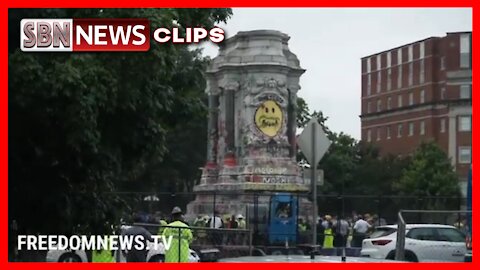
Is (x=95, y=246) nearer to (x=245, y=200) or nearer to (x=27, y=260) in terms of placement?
(x=27, y=260)

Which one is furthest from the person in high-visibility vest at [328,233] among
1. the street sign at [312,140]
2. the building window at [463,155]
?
the building window at [463,155]

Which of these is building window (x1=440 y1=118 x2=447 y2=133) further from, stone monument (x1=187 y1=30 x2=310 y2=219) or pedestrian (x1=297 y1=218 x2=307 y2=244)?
pedestrian (x1=297 y1=218 x2=307 y2=244)

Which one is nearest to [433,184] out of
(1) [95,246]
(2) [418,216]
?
(2) [418,216]

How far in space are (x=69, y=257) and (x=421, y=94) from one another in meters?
23.1

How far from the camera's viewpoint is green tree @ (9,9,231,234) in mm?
10812

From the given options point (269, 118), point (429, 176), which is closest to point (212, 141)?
point (269, 118)

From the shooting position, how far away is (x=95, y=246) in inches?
430

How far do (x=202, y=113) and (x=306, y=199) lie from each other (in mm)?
21648

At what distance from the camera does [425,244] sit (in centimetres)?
1820

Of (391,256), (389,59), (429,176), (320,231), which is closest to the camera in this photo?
(389,59)

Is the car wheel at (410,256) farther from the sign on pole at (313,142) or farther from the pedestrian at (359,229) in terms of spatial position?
the pedestrian at (359,229)

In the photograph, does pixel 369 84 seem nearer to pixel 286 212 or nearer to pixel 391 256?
pixel 391 256

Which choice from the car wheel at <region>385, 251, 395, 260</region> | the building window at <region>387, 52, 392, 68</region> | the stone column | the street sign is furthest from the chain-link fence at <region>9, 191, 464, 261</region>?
the street sign

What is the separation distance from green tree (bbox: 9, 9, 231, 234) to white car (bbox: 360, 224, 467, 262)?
492 cm
